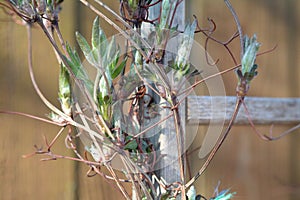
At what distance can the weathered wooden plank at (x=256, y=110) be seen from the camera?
5.34ft

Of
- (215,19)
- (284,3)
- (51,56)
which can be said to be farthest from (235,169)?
(51,56)

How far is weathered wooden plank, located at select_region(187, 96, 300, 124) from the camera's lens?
1628 millimetres

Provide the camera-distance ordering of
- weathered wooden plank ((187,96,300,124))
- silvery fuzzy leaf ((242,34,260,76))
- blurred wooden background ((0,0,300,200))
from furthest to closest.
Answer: weathered wooden plank ((187,96,300,124)) → blurred wooden background ((0,0,300,200)) → silvery fuzzy leaf ((242,34,260,76))

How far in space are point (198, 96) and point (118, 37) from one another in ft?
2.05

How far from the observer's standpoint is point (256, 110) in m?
1.82

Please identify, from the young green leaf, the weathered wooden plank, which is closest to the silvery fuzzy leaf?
the young green leaf

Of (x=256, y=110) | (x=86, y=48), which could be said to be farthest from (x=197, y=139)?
(x=86, y=48)

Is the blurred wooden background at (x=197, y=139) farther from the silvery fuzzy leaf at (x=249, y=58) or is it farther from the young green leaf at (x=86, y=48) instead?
the silvery fuzzy leaf at (x=249, y=58)

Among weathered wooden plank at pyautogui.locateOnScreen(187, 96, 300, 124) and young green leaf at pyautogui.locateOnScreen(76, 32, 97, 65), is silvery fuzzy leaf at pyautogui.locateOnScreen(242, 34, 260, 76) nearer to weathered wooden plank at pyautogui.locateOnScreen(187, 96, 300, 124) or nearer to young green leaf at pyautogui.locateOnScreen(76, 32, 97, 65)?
young green leaf at pyautogui.locateOnScreen(76, 32, 97, 65)

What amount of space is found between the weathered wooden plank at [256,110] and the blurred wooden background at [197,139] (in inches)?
1.5

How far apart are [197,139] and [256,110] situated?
294mm

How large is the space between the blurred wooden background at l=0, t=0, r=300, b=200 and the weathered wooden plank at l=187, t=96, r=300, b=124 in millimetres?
37

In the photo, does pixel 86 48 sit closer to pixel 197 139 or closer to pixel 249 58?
pixel 249 58

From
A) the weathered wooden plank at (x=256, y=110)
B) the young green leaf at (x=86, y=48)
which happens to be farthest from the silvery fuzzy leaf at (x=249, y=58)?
the weathered wooden plank at (x=256, y=110)
